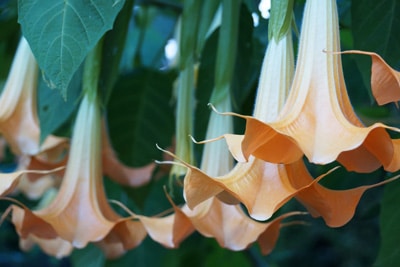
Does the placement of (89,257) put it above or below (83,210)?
below

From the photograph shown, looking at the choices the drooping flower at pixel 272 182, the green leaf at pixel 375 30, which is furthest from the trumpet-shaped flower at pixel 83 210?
the green leaf at pixel 375 30

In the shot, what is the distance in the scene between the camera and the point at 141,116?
1.38 m

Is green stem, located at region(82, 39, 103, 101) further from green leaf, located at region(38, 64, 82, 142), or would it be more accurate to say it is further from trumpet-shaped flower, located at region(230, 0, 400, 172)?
trumpet-shaped flower, located at region(230, 0, 400, 172)

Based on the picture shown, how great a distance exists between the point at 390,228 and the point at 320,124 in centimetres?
40

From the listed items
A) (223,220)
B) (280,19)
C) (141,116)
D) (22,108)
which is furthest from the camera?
(141,116)

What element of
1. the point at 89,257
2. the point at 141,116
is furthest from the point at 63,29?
the point at 89,257

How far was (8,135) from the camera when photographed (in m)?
1.08

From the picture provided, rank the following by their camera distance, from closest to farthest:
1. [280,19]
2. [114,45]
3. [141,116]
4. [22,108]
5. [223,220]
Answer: [280,19], [223,220], [114,45], [22,108], [141,116]

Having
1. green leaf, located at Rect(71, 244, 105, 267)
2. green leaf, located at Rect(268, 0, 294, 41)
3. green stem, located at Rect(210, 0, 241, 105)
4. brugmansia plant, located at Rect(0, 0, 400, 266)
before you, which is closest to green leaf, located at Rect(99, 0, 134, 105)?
brugmansia plant, located at Rect(0, 0, 400, 266)

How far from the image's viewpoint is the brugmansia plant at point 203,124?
24.4 inches

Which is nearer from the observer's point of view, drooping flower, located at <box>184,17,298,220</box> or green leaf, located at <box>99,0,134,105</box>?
drooping flower, located at <box>184,17,298,220</box>

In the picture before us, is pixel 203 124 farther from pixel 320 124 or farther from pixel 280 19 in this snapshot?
pixel 320 124

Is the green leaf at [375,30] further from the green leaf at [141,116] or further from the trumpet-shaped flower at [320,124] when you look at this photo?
the green leaf at [141,116]

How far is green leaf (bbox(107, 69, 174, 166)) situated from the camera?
1312 millimetres
